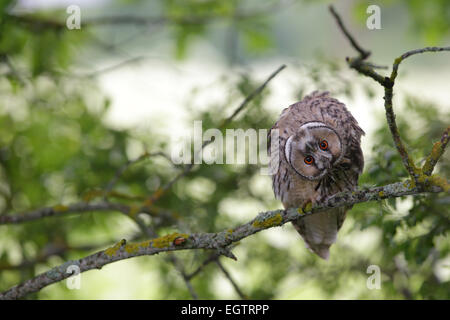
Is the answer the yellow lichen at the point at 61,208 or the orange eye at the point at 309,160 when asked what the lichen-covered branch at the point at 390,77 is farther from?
the yellow lichen at the point at 61,208

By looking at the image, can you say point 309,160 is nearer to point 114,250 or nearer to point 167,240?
point 167,240

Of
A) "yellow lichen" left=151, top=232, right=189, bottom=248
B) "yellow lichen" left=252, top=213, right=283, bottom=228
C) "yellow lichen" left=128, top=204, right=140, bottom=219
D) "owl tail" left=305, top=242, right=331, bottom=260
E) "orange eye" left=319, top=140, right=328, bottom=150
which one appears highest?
"orange eye" left=319, top=140, right=328, bottom=150

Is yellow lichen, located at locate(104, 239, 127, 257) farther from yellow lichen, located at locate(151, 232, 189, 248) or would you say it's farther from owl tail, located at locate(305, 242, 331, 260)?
owl tail, located at locate(305, 242, 331, 260)

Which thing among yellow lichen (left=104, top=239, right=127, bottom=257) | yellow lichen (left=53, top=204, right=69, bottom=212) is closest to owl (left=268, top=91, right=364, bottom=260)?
yellow lichen (left=104, top=239, right=127, bottom=257)

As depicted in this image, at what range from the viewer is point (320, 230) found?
2.07m

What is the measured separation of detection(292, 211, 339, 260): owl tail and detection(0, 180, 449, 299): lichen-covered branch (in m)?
0.51

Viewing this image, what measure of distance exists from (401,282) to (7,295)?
7.48 feet

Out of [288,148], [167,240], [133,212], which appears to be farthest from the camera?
[133,212]

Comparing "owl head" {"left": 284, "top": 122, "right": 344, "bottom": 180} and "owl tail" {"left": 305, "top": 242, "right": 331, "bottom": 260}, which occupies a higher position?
"owl head" {"left": 284, "top": 122, "right": 344, "bottom": 180}

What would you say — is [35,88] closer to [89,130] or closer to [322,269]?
[89,130]

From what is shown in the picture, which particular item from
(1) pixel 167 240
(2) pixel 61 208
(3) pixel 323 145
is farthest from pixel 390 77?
(2) pixel 61 208

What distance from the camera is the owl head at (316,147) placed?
1.31 metres

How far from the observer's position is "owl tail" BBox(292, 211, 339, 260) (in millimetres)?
2021

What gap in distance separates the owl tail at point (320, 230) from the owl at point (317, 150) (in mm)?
216
